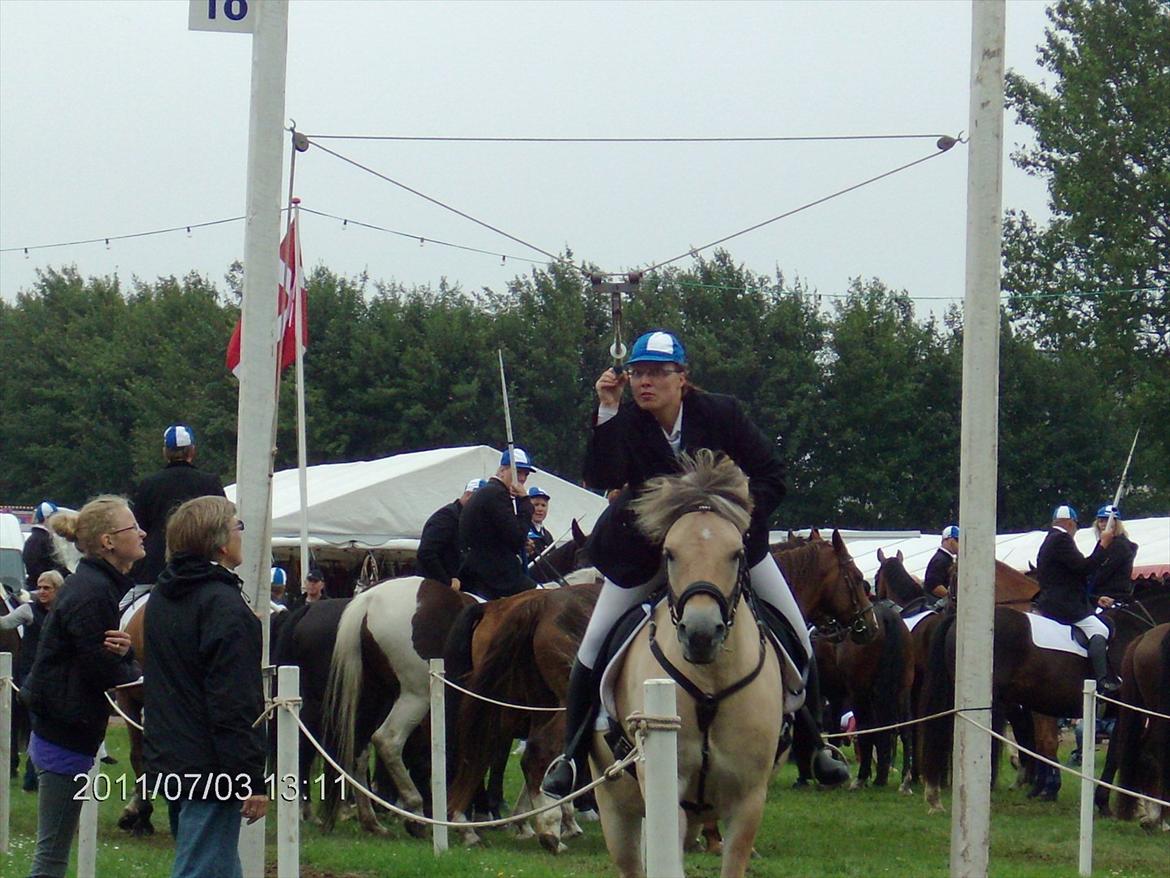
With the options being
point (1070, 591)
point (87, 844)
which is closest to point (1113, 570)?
point (1070, 591)

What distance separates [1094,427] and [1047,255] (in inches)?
479

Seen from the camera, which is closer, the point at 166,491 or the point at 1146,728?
the point at 166,491

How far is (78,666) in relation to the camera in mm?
6699

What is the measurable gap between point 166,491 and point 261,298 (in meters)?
3.20

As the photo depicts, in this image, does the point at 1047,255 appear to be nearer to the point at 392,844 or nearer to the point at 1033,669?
the point at 1033,669

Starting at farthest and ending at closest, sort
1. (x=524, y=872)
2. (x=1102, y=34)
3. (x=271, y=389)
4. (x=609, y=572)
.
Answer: (x=1102, y=34) < (x=524, y=872) < (x=271, y=389) < (x=609, y=572)

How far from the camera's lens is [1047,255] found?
127 ft

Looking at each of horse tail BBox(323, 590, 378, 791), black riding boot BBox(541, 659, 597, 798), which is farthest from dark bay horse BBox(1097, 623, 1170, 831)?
black riding boot BBox(541, 659, 597, 798)

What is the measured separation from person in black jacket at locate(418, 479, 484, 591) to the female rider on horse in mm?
6371

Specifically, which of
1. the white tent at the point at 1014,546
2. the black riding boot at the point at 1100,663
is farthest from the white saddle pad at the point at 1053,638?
the white tent at the point at 1014,546

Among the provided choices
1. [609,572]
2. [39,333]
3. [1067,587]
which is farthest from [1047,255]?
[39,333]

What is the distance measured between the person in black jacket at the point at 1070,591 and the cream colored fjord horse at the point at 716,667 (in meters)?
8.32

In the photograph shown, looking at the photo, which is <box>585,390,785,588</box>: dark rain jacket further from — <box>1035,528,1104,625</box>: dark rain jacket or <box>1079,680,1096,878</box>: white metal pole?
<box>1035,528,1104,625</box>: dark rain jacket

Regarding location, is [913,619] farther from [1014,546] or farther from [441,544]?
[1014,546]
